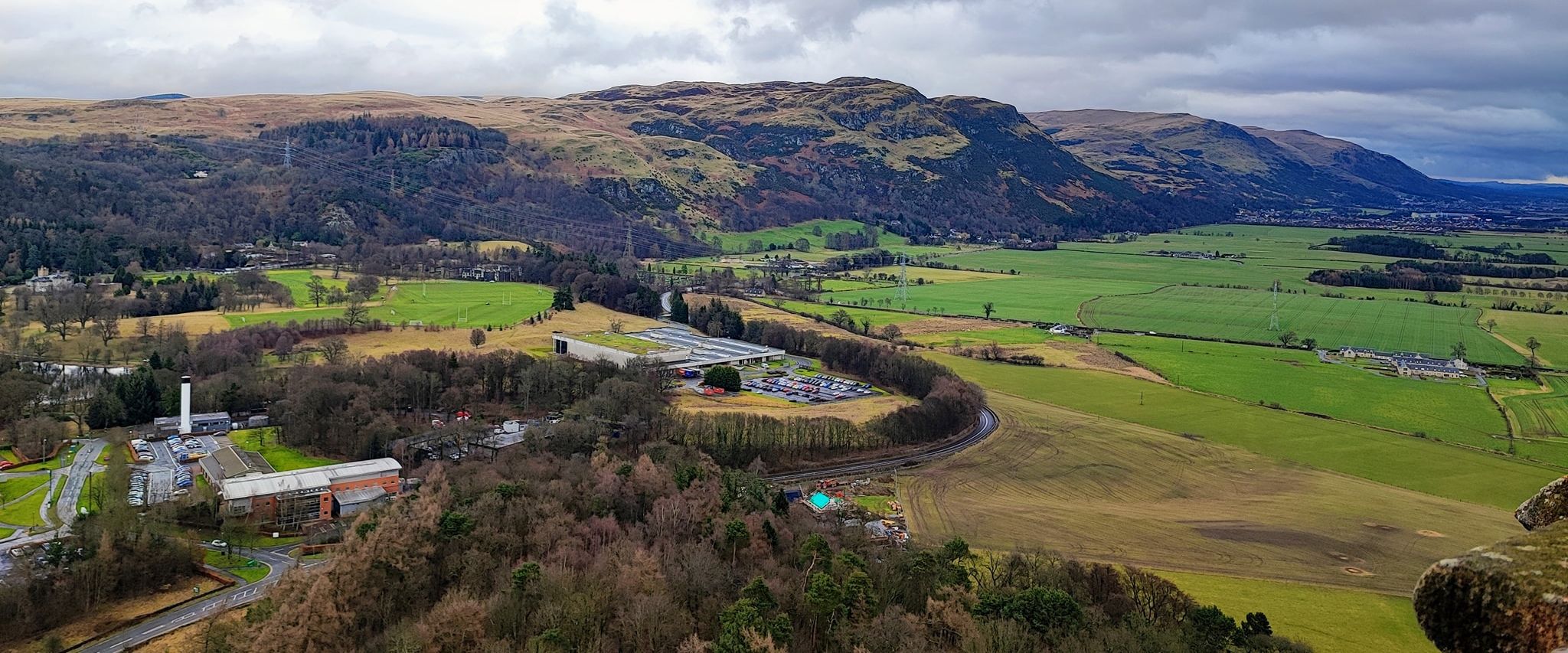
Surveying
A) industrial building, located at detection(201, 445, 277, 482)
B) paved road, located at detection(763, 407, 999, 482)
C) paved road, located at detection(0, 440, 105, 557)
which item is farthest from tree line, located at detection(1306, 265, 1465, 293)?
paved road, located at detection(0, 440, 105, 557)

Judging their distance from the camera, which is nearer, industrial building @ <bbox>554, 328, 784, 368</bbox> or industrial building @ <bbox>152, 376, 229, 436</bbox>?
industrial building @ <bbox>152, 376, 229, 436</bbox>

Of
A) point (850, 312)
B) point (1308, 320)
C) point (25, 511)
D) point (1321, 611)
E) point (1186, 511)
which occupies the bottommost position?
point (25, 511)

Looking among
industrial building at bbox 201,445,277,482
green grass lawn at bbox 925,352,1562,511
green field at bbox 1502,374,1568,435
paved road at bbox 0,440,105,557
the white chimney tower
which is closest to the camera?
paved road at bbox 0,440,105,557

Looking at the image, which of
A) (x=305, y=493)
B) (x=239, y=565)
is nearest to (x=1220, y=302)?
(x=305, y=493)

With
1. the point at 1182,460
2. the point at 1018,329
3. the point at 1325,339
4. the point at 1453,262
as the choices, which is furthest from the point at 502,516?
the point at 1453,262

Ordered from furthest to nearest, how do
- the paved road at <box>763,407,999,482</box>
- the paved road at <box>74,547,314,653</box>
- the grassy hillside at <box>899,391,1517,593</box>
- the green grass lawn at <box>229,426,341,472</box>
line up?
the green grass lawn at <box>229,426,341,472</box> < the paved road at <box>763,407,999,482</box> < the grassy hillside at <box>899,391,1517,593</box> < the paved road at <box>74,547,314,653</box>

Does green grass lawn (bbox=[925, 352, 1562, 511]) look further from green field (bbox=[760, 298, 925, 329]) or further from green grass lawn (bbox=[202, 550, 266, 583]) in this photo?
green grass lawn (bbox=[202, 550, 266, 583])

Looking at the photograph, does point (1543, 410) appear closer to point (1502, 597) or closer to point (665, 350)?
point (665, 350)
